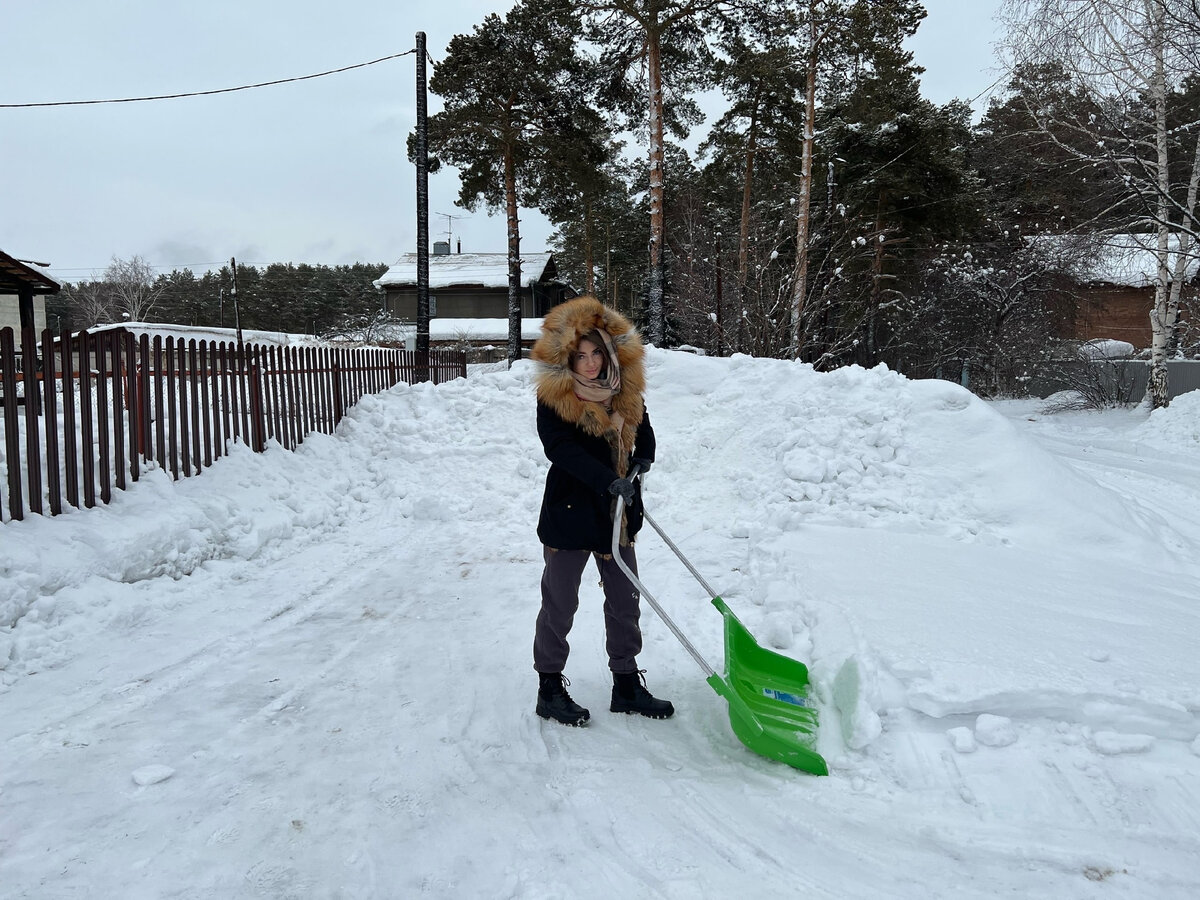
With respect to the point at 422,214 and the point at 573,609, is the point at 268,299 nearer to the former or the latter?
the point at 422,214

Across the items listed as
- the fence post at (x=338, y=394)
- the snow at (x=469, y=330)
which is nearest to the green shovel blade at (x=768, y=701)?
the fence post at (x=338, y=394)

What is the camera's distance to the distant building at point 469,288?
116 ft

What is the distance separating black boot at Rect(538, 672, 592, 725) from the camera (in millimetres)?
→ 3012

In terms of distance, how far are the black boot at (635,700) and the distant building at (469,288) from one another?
32.8m

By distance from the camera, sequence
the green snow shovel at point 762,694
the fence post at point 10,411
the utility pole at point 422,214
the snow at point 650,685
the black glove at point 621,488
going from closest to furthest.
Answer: the snow at point 650,685
the green snow shovel at point 762,694
the black glove at point 621,488
the fence post at point 10,411
the utility pole at point 422,214

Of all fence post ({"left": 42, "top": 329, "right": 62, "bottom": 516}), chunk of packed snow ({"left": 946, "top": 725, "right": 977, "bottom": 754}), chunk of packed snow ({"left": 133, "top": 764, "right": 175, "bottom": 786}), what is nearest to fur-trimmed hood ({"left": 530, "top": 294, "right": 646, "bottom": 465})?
chunk of packed snow ({"left": 946, "top": 725, "right": 977, "bottom": 754})

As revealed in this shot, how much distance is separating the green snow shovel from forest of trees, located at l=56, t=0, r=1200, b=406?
1146 centimetres

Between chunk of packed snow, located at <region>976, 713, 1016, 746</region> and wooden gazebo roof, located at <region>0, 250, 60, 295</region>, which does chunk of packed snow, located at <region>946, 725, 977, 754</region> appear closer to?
chunk of packed snow, located at <region>976, 713, 1016, 746</region>

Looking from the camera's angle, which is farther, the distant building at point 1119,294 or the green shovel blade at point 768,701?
the distant building at point 1119,294

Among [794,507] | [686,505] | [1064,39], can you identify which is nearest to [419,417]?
[686,505]

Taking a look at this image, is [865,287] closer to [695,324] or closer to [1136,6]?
[695,324]

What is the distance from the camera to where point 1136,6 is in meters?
10.1

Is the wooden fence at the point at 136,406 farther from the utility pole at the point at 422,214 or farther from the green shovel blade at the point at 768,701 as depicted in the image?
the green shovel blade at the point at 768,701

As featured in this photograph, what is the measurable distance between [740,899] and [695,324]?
58.8 feet
